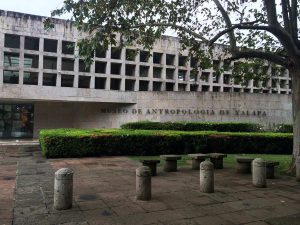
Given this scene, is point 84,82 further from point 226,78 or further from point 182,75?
point 226,78

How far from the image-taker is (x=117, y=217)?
550cm

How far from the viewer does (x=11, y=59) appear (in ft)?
64.5

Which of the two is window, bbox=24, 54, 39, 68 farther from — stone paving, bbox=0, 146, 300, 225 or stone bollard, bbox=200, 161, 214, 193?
stone bollard, bbox=200, 161, 214, 193

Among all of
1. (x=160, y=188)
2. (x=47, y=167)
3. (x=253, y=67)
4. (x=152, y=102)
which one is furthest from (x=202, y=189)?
(x=152, y=102)

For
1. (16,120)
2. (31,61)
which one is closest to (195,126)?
(31,61)

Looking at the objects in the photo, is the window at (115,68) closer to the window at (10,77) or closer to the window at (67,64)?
the window at (67,64)

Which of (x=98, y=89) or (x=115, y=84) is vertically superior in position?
(x=115, y=84)

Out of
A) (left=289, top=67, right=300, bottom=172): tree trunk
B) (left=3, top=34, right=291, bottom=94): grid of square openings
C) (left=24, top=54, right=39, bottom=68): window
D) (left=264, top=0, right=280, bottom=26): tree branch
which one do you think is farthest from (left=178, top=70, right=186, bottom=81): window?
(left=264, top=0, right=280, bottom=26): tree branch

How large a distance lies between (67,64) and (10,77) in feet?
11.1

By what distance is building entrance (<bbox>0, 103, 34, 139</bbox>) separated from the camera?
21969 mm

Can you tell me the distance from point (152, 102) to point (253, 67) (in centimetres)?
863

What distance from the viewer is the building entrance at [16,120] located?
72.1 feet

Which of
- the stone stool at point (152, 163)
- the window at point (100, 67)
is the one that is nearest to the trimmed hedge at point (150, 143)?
the stone stool at point (152, 163)

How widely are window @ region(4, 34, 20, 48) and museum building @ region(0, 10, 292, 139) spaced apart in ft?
0.18
